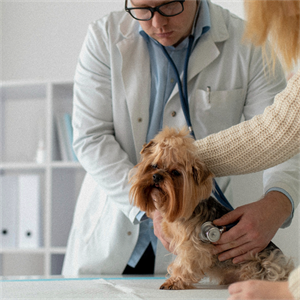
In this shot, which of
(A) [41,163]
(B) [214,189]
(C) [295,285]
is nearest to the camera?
(C) [295,285]

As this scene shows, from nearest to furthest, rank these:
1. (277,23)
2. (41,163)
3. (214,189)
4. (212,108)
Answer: (277,23)
(214,189)
(212,108)
(41,163)

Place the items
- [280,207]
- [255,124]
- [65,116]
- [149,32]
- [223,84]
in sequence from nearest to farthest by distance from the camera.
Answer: [255,124] → [280,207] → [149,32] → [223,84] → [65,116]

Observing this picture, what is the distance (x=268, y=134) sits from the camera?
0.96 metres

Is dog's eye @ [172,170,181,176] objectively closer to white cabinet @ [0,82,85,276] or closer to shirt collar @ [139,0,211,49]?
shirt collar @ [139,0,211,49]

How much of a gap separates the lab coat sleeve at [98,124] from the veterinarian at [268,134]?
40 cm

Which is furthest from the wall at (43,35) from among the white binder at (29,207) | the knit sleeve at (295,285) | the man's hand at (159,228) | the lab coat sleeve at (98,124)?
the knit sleeve at (295,285)

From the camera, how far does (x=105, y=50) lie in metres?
1.49

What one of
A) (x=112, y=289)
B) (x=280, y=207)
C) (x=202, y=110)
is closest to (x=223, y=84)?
(x=202, y=110)

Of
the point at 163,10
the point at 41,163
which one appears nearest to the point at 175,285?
the point at 163,10

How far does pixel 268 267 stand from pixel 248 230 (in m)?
0.11

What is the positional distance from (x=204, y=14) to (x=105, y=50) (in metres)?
0.42

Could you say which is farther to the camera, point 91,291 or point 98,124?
point 98,124

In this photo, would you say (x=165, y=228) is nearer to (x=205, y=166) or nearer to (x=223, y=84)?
(x=205, y=166)

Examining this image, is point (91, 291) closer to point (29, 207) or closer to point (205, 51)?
point (205, 51)
